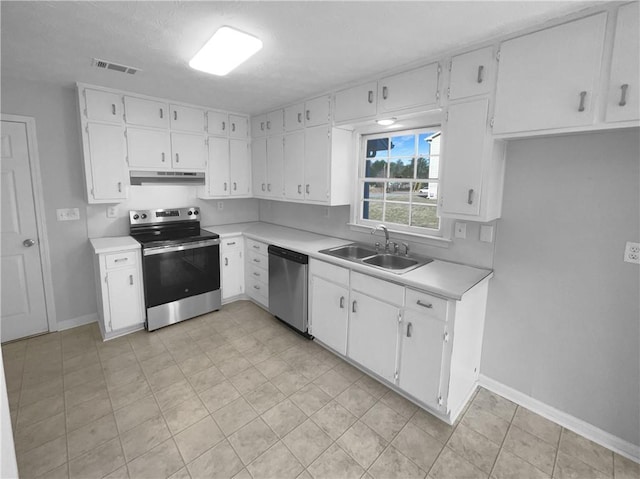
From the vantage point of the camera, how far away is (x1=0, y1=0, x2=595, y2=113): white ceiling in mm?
1644

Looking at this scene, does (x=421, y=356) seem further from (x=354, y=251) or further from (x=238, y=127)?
(x=238, y=127)

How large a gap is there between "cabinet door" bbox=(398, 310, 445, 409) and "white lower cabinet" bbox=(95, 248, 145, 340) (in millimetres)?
2647

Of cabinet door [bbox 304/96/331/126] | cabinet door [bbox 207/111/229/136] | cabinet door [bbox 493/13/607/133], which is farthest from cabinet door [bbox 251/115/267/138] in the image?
cabinet door [bbox 493/13/607/133]

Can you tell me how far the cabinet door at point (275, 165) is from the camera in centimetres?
377

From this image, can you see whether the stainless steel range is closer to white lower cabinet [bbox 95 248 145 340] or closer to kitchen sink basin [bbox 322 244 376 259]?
white lower cabinet [bbox 95 248 145 340]

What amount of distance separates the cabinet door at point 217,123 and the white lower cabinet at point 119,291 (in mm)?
1707

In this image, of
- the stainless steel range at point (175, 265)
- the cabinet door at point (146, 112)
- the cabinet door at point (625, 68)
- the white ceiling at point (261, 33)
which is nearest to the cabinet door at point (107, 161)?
the cabinet door at point (146, 112)

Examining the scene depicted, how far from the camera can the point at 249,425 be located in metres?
2.10

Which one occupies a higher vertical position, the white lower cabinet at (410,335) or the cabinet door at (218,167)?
the cabinet door at (218,167)

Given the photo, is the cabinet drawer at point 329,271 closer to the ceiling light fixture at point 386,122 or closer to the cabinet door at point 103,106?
the ceiling light fixture at point 386,122

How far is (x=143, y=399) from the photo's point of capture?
2.33m

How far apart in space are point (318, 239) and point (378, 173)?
Answer: 3.19 feet

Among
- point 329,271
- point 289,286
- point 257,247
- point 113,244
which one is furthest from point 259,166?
point 329,271

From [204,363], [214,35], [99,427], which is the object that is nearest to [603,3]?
[214,35]
